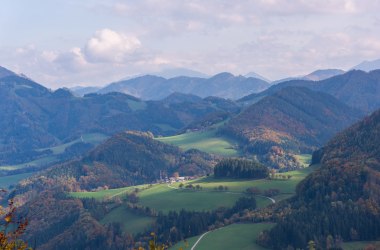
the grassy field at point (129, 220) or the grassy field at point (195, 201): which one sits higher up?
the grassy field at point (195, 201)

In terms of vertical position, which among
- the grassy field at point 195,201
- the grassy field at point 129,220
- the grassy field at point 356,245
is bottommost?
the grassy field at point 356,245

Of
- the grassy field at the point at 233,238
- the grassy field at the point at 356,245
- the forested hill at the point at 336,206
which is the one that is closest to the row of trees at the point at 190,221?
the grassy field at the point at 233,238

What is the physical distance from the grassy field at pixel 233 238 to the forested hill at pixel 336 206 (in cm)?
506

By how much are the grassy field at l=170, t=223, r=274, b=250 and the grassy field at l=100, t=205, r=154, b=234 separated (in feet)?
102

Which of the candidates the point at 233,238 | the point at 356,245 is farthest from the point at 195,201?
the point at 356,245

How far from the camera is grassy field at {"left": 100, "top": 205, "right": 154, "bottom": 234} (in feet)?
575

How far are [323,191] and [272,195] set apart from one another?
3255cm

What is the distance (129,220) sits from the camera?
18575 cm

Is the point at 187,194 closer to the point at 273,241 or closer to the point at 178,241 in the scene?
the point at 178,241

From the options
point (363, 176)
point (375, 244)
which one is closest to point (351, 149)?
point (363, 176)

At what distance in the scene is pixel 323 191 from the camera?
152000 millimetres

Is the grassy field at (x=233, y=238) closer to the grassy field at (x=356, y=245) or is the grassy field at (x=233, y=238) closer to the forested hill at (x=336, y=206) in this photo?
the forested hill at (x=336, y=206)

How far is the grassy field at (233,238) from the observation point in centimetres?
12888

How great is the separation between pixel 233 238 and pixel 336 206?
2843 centimetres
